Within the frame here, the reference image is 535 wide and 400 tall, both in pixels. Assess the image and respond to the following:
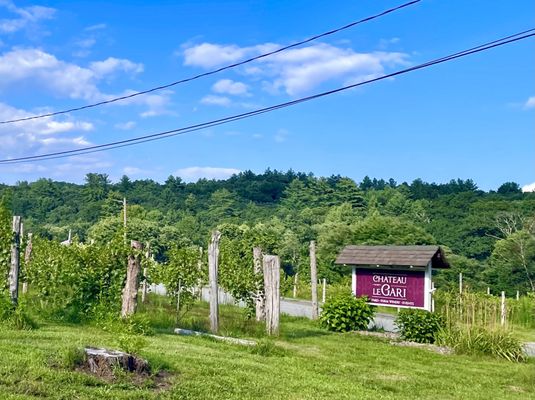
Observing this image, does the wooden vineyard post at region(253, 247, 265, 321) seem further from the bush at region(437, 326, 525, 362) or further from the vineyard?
the bush at region(437, 326, 525, 362)

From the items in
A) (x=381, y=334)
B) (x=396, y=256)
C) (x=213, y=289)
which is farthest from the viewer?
(x=396, y=256)

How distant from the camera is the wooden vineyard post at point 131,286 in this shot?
1493cm

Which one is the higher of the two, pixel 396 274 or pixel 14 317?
pixel 396 274

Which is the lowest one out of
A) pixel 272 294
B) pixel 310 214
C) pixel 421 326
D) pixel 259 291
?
pixel 421 326

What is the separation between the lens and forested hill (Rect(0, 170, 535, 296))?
4938cm

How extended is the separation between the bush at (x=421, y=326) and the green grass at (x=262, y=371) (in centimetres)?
116

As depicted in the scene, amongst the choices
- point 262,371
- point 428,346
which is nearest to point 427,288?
point 428,346

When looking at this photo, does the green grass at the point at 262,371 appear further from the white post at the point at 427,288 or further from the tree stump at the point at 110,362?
the white post at the point at 427,288

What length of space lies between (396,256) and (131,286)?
10.0 metres

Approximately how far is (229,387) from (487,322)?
33.1 feet

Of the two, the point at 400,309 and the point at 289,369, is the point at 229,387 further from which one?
the point at 400,309

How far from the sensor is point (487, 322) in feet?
54.4

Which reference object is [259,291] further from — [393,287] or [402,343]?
[402,343]

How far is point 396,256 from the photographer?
21172mm
